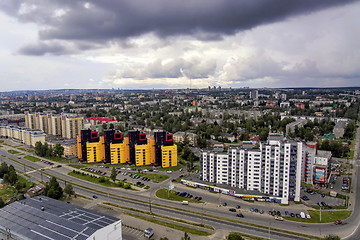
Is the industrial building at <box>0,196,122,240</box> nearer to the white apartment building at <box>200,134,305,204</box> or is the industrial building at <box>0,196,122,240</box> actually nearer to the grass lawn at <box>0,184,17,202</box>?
the grass lawn at <box>0,184,17,202</box>

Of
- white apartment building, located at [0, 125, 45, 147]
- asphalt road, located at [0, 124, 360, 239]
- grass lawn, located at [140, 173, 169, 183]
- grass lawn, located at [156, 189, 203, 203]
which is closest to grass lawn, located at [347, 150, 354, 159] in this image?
asphalt road, located at [0, 124, 360, 239]

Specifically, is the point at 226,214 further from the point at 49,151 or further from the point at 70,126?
the point at 70,126

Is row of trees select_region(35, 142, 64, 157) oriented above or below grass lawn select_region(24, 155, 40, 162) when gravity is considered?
above

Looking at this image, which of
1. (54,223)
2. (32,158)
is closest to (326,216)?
(54,223)

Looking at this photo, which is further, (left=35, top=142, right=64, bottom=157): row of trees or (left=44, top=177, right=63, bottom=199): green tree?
(left=35, top=142, right=64, bottom=157): row of trees

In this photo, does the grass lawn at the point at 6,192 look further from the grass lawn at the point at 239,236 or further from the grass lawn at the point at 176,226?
the grass lawn at the point at 239,236
